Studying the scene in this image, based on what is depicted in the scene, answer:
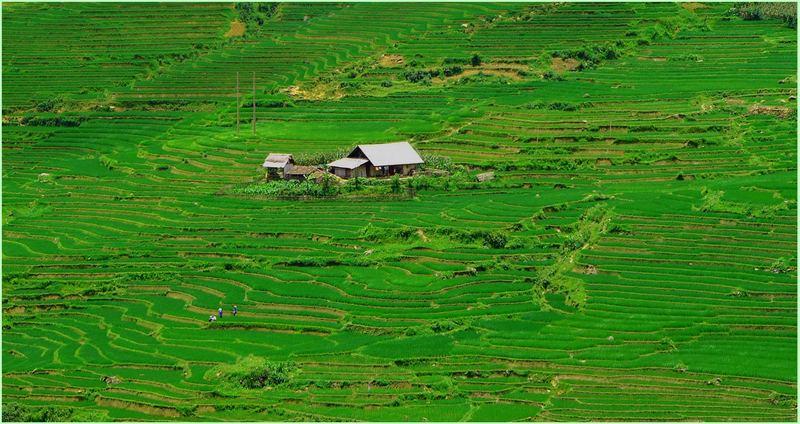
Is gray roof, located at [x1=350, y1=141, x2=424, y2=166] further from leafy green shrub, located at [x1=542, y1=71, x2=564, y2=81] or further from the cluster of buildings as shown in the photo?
leafy green shrub, located at [x1=542, y1=71, x2=564, y2=81]

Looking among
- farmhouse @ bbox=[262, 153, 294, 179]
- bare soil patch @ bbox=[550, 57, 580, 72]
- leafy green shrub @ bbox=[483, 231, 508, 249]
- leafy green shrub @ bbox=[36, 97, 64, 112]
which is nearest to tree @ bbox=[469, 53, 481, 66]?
bare soil patch @ bbox=[550, 57, 580, 72]

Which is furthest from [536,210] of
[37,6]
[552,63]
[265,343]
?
[37,6]

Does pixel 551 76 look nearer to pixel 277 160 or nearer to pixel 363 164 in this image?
pixel 363 164

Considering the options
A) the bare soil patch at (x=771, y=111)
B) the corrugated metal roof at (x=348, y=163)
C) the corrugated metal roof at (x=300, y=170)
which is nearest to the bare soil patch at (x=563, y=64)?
the bare soil patch at (x=771, y=111)

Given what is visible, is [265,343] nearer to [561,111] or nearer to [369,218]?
[369,218]

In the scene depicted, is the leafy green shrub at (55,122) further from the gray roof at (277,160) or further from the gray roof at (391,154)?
the gray roof at (391,154)

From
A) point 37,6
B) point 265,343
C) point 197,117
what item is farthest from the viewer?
point 37,6

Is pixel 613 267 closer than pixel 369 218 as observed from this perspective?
Yes

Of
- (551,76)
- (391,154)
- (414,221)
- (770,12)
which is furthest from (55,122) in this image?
(770,12)
